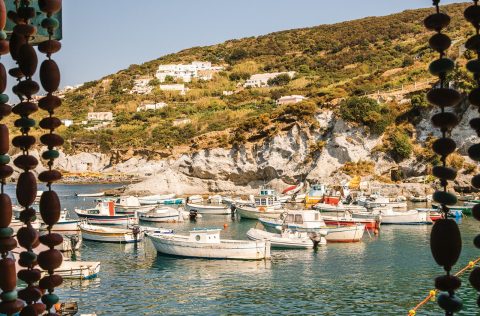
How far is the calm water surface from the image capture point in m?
19.9

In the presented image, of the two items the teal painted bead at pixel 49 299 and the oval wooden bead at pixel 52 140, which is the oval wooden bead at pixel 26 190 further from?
the teal painted bead at pixel 49 299

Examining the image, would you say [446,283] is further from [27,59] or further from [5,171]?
[27,59]

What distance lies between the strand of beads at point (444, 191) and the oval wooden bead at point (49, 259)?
1.45 meters

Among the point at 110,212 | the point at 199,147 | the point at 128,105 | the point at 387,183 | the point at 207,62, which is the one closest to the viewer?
the point at 110,212

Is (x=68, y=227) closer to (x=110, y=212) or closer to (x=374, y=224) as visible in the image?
(x=110, y=212)

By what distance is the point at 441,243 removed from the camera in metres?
1.94

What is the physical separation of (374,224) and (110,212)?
20535 millimetres

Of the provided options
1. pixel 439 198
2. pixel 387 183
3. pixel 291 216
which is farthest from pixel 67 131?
pixel 439 198

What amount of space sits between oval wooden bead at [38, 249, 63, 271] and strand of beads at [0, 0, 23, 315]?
12cm

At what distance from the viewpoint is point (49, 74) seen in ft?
7.79

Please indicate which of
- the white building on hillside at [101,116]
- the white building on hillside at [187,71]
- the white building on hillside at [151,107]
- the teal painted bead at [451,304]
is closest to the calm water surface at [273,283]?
the teal painted bead at [451,304]

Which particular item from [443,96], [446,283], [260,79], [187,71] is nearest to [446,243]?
[446,283]

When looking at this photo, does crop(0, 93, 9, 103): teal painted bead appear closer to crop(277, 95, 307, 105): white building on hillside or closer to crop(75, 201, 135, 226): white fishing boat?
crop(75, 201, 135, 226): white fishing boat

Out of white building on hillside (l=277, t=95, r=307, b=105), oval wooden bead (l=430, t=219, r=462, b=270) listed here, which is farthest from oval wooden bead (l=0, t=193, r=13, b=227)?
white building on hillside (l=277, t=95, r=307, b=105)
